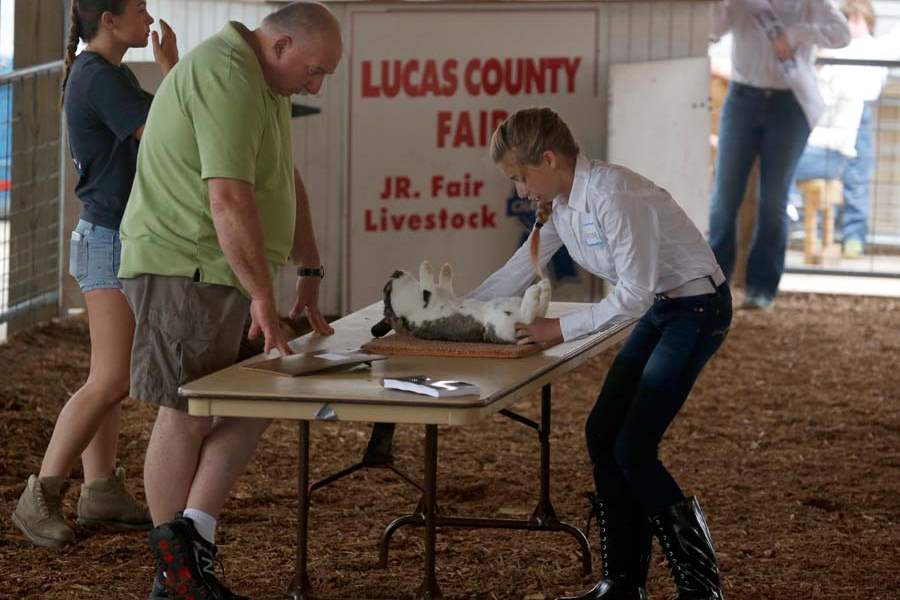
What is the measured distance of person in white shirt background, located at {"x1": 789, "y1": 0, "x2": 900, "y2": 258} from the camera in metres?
11.7

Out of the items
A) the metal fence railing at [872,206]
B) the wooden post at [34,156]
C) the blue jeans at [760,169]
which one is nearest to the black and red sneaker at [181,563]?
the wooden post at [34,156]

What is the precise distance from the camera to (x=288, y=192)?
4.30m

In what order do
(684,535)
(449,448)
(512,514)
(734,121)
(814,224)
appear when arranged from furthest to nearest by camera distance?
(814,224) → (734,121) → (449,448) → (512,514) → (684,535)

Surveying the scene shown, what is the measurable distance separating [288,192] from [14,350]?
14.2 feet

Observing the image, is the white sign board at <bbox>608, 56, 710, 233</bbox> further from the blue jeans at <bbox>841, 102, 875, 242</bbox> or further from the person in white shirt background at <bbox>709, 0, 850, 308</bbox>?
the blue jeans at <bbox>841, 102, 875, 242</bbox>

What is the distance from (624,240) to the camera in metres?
4.11

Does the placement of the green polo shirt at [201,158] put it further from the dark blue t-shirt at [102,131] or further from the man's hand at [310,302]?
the dark blue t-shirt at [102,131]

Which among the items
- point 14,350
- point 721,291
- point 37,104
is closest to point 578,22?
point 37,104

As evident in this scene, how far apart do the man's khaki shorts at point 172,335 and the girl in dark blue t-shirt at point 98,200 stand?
2.61 ft

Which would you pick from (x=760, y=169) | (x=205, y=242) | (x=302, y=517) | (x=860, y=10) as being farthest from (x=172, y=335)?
(x=860, y=10)

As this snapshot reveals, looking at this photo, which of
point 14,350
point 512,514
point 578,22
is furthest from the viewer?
point 578,22

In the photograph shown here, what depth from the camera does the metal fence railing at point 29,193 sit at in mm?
8508

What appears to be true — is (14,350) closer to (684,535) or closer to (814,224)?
(684,535)

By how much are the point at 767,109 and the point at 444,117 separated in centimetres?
215
